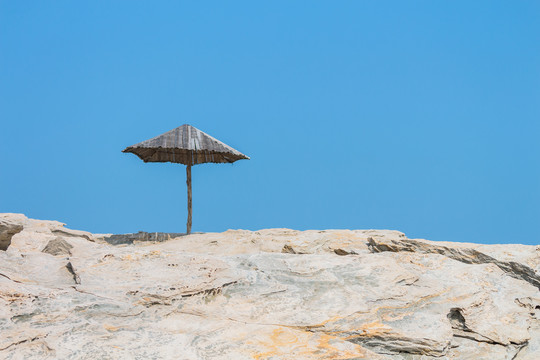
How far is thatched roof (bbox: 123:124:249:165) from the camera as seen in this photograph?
32.6 ft

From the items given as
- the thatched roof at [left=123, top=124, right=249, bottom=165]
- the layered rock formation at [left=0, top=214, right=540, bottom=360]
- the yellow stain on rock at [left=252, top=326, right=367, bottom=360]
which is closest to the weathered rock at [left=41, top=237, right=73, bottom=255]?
the layered rock formation at [left=0, top=214, right=540, bottom=360]

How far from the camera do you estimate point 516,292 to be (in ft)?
14.6

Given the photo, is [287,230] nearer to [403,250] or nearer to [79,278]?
[403,250]

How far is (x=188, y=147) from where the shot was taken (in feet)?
32.6

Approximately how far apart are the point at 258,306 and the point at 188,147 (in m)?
6.97

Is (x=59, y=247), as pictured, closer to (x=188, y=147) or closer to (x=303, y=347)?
(x=303, y=347)

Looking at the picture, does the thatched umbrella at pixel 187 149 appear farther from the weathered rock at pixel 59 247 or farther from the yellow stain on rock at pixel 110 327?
the yellow stain on rock at pixel 110 327

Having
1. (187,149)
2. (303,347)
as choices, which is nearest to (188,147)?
(187,149)

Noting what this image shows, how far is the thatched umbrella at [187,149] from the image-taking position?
9.95 m

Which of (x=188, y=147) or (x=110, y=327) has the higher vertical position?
(x=188, y=147)

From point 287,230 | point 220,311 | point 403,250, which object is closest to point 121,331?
point 220,311


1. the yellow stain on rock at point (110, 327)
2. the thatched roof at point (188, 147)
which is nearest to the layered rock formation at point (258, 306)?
the yellow stain on rock at point (110, 327)

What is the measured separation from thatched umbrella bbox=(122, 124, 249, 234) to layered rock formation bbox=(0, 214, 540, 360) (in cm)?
544

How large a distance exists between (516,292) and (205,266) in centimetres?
306
